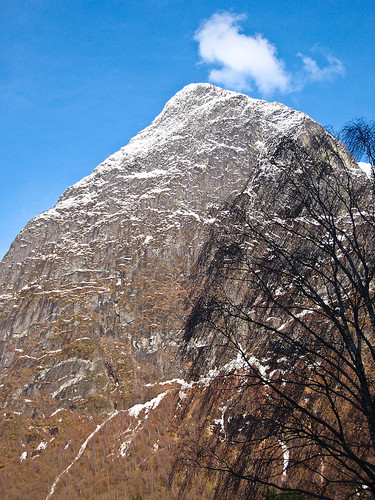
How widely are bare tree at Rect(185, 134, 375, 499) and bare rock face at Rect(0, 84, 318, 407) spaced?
67.8 metres

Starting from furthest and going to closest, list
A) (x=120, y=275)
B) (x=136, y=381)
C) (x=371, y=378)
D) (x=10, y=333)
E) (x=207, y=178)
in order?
(x=207, y=178)
(x=120, y=275)
(x=10, y=333)
(x=136, y=381)
(x=371, y=378)

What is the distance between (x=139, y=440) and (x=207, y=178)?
9037cm

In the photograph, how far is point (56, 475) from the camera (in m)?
71.1

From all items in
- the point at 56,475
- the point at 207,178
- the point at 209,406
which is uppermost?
the point at 207,178

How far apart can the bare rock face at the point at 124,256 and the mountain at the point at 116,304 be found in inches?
14.6

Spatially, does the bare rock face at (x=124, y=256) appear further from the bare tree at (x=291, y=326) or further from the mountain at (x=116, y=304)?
the bare tree at (x=291, y=326)

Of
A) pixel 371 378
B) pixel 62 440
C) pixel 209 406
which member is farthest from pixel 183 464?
pixel 62 440

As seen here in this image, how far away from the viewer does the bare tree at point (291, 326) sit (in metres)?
4.75

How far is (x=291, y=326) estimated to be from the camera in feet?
23.1

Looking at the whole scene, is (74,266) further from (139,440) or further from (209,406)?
(209,406)

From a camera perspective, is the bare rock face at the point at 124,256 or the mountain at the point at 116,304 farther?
the bare rock face at the point at 124,256

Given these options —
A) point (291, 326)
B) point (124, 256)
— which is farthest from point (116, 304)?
point (291, 326)

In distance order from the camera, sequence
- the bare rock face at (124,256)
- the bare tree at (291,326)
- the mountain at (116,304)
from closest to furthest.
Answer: the bare tree at (291,326) → the mountain at (116,304) → the bare rock face at (124,256)

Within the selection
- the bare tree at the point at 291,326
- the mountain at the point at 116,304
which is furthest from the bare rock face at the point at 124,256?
the bare tree at the point at 291,326
